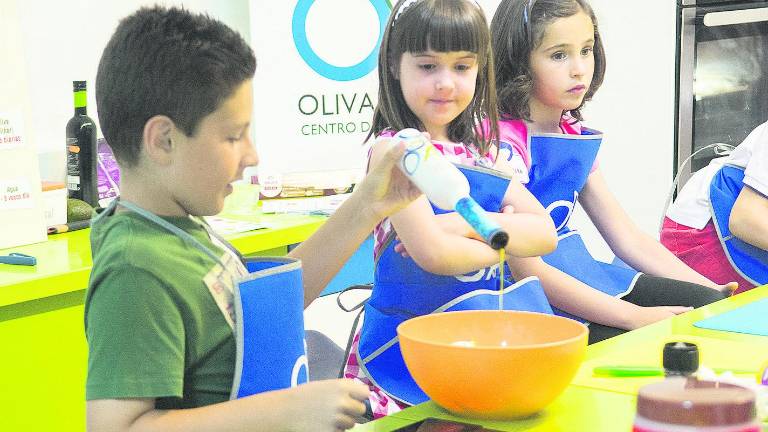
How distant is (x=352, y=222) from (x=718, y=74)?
8.11ft

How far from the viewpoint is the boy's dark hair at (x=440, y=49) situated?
163 centimetres

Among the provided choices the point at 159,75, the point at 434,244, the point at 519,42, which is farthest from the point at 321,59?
the point at 159,75

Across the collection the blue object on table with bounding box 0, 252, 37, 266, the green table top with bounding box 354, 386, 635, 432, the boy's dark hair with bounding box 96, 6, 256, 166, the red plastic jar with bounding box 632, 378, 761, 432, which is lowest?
the green table top with bounding box 354, 386, 635, 432

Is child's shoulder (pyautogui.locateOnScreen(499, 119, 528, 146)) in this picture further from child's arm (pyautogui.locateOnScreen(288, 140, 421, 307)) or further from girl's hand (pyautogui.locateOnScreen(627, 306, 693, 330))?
child's arm (pyautogui.locateOnScreen(288, 140, 421, 307))

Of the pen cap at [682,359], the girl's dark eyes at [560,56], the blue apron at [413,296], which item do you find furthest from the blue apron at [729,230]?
the pen cap at [682,359]

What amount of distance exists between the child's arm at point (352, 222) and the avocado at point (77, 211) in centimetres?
108

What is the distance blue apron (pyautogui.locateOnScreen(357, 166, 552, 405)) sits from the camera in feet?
4.90

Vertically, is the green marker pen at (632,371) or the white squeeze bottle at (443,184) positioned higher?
the white squeeze bottle at (443,184)

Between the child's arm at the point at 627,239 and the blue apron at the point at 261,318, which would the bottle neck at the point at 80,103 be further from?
the blue apron at the point at 261,318

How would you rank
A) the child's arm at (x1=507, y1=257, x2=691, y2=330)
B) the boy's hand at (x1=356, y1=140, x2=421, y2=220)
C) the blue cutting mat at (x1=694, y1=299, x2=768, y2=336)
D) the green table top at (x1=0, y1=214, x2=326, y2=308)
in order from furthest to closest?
the child's arm at (x1=507, y1=257, x2=691, y2=330) → the green table top at (x1=0, y1=214, x2=326, y2=308) → the blue cutting mat at (x1=694, y1=299, x2=768, y2=336) → the boy's hand at (x1=356, y1=140, x2=421, y2=220)

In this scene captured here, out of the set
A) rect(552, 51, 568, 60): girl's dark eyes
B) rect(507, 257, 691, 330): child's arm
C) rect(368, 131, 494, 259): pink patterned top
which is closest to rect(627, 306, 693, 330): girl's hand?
rect(507, 257, 691, 330): child's arm

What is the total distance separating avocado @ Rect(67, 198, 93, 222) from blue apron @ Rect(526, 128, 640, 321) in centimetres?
99

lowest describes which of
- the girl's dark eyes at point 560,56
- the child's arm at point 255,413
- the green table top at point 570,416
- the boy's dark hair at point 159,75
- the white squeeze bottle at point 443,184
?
the green table top at point 570,416

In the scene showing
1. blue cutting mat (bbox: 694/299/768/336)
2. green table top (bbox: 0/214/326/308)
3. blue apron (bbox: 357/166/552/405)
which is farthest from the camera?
green table top (bbox: 0/214/326/308)
